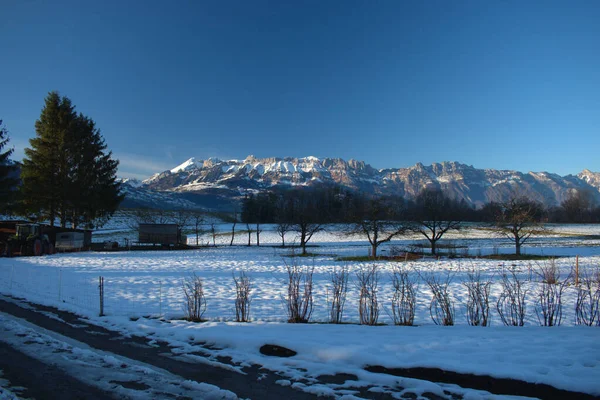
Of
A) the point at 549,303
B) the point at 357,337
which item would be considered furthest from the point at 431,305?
the point at 357,337

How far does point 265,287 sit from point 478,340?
375 inches

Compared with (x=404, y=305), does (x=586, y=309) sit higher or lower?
lower

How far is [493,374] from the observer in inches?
199

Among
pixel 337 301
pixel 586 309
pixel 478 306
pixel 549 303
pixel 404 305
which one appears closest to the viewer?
pixel 549 303

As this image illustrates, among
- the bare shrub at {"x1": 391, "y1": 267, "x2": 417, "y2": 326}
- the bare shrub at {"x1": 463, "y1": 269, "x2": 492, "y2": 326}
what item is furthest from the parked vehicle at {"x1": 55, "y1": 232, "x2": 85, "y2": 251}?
the bare shrub at {"x1": 463, "y1": 269, "x2": 492, "y2": 326}

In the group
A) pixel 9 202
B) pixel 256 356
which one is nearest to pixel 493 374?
pixel 256 356

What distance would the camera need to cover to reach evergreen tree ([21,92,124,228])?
33.7m

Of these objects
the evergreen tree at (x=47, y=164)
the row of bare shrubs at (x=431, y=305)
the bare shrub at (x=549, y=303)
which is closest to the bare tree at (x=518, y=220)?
the bare shrub at (x=549, y=303)

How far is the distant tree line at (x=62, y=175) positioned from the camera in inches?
1305

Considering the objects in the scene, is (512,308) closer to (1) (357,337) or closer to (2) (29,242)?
(1) (357,337)

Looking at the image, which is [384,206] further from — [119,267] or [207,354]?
[207,354]

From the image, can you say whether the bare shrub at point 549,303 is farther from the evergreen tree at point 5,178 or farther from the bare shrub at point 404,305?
the evergreen tree at point 5,178

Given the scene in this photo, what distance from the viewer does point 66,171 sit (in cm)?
3544

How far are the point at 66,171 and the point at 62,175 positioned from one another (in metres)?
0.80
